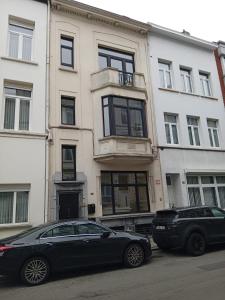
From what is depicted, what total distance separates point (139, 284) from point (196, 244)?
3.99m

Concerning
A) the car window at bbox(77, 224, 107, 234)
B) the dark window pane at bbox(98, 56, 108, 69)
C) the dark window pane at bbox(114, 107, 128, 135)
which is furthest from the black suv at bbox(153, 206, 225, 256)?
the dark window pane at bbox(98, 56, 108, 69)

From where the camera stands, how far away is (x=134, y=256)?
28.6ft

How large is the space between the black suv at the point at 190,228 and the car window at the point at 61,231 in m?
3.62

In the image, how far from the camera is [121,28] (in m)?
16.9

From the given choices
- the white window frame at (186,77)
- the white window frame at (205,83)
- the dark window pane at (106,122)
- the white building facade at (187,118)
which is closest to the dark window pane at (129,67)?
the white building facade at (187,118)

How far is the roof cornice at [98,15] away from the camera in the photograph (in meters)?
15.1

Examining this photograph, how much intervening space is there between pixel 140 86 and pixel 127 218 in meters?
6.91

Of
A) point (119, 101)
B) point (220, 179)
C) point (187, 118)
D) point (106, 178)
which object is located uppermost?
point (187, 118)

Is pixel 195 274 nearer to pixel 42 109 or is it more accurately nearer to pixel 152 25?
pixel 42 109

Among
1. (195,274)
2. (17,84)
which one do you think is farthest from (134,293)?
(17,84)

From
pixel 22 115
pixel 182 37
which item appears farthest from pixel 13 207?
pixel 182 37

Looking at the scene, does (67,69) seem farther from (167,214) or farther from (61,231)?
(61,231)

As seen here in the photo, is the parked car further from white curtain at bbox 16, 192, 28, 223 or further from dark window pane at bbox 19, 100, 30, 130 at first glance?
dark window pane at bbox 19, 100, 30, 130

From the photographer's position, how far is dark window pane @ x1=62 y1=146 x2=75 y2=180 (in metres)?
13.4
